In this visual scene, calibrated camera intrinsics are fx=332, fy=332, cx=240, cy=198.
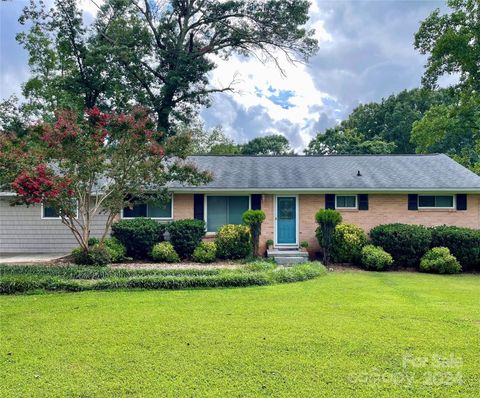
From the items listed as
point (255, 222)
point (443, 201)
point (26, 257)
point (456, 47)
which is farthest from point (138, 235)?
point (456, 47)

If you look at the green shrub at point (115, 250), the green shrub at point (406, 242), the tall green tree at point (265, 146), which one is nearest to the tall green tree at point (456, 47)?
the green shrub at point (406, 242)

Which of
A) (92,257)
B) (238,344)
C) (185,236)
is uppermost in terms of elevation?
(185,236)

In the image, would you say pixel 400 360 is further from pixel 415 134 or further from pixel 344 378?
pixel 415 134

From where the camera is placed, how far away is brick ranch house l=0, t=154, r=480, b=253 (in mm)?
12812

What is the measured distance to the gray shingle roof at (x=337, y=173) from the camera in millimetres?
12836

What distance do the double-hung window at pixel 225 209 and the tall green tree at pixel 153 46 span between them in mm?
9239

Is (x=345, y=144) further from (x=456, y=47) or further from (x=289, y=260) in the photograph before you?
(x=289, y=260)

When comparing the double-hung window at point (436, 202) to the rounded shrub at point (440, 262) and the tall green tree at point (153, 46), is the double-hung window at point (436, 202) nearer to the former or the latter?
the rounded shrub at point (440, 262)

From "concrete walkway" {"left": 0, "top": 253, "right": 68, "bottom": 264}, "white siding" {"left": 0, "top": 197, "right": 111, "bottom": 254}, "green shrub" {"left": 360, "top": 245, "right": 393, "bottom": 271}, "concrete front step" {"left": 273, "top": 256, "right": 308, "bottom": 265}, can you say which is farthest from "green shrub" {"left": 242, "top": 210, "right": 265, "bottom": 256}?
"white siding" {"left": 0, "top": 197, "right": 111, "bottom": 254}

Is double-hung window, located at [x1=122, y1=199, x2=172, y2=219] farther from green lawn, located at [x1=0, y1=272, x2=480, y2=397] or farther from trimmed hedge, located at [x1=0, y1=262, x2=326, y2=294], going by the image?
green lawn, located at [x1=0, y1=272, x2=480, y2=397]

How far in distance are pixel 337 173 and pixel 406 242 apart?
4.26m

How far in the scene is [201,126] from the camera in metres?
33.5

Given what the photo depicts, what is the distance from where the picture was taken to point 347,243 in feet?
37.3

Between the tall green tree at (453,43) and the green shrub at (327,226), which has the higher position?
the tall green tree at (453,43)
